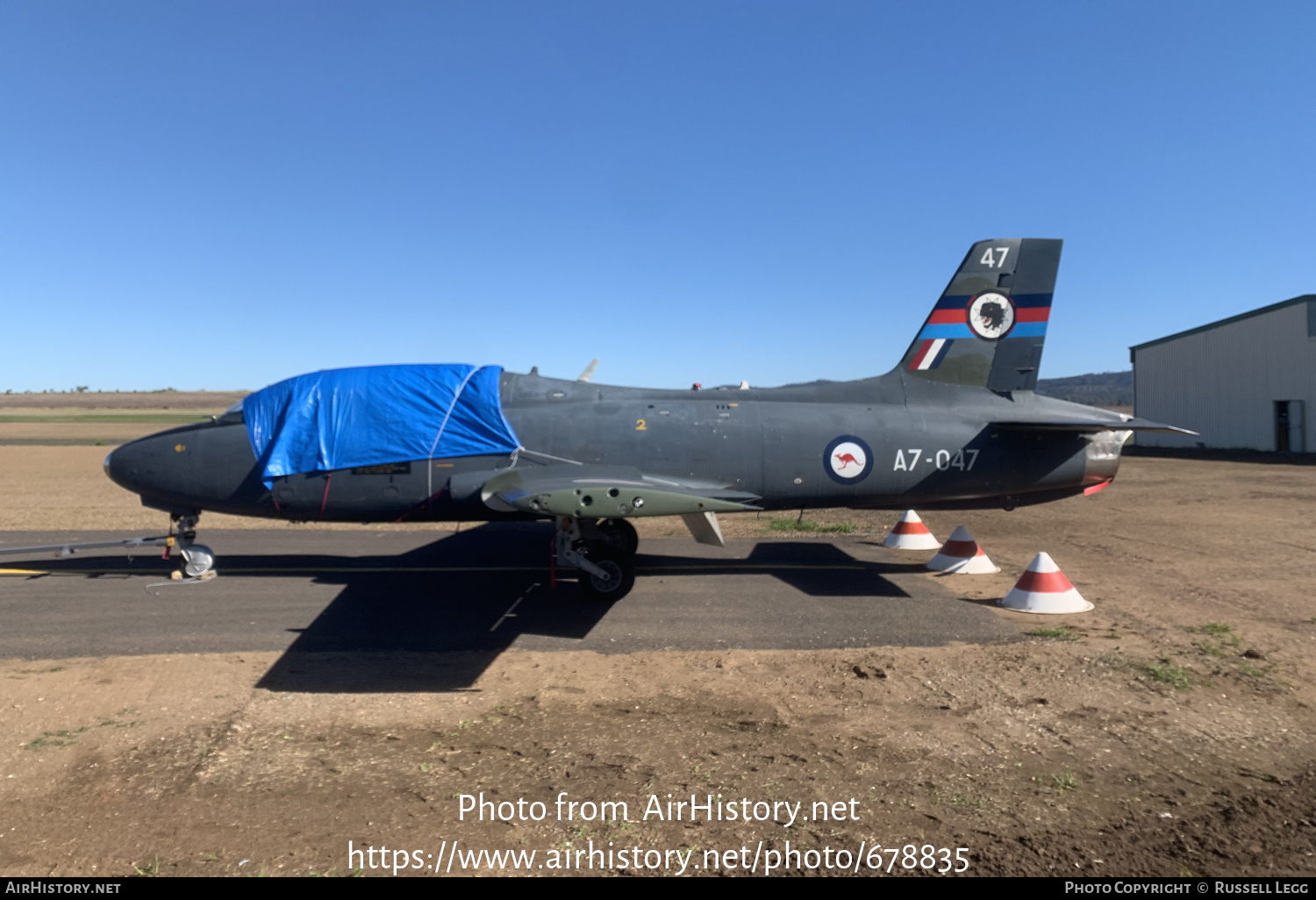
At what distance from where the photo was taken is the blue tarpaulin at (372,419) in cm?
1091

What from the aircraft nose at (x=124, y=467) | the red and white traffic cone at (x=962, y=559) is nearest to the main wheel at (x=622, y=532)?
the red and white traffic cone at (x=962, y=559)

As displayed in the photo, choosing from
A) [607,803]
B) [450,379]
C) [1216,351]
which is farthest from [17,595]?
[1216,351]

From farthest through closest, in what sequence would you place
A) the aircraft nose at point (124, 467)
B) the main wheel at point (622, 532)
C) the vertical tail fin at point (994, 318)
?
the vertical tail fin at point (994, 318)
the main wheel at point (622, 532)
the aircraft nose at point (124, 467)

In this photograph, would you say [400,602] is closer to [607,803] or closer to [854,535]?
[607,803]

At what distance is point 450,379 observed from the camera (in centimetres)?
1133

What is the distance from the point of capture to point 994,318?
476 inches

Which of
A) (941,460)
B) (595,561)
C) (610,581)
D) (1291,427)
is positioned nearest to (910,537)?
(941,460)

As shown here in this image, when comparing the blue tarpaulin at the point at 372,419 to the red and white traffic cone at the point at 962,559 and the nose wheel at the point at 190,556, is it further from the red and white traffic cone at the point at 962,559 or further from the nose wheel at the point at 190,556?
the red and white traffic cone at the point at 962,559

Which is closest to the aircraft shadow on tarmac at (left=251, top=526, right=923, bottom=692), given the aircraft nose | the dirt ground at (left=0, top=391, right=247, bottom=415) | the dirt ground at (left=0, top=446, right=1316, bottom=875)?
the dirt ground at (left=0, top=446, right=1316, bottom=875)

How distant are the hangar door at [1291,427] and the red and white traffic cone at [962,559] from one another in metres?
30.4

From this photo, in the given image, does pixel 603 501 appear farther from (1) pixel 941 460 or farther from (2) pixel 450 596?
(1) pixel 941 460

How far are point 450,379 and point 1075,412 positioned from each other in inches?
386

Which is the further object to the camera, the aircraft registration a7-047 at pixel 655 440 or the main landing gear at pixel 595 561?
the aircraft registration a7-047 at pixel 655 440
